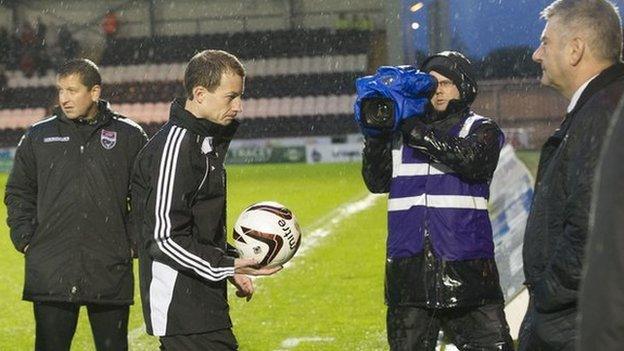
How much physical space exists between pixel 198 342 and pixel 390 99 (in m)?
1.40

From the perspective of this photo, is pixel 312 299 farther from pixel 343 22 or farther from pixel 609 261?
pixel 343 22

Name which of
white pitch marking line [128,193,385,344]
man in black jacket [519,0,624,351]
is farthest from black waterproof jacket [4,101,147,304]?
white pitch marking line [128,193,385,344]

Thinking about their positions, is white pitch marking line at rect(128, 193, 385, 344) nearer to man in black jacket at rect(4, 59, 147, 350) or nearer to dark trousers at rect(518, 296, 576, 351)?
man in black jacket at rect(4, 59, 147, 350)

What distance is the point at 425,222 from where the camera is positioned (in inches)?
202

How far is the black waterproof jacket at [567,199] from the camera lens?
308 cm

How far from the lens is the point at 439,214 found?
5.12 m

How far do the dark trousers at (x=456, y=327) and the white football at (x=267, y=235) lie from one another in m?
0.67

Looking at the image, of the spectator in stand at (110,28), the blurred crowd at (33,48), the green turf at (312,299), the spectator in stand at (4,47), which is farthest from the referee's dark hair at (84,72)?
the spectator in stand at (4,47)

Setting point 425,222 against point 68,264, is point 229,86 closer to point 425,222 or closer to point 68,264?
point 425,222

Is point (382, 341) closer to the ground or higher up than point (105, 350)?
closer to the ground

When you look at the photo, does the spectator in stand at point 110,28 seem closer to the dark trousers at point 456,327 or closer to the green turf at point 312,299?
the green turf at point 312,299

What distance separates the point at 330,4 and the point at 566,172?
3306cm

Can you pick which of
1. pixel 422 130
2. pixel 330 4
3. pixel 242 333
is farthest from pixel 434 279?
pixel 330 4

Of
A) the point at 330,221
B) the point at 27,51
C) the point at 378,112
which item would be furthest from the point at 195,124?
the point at 27,51
